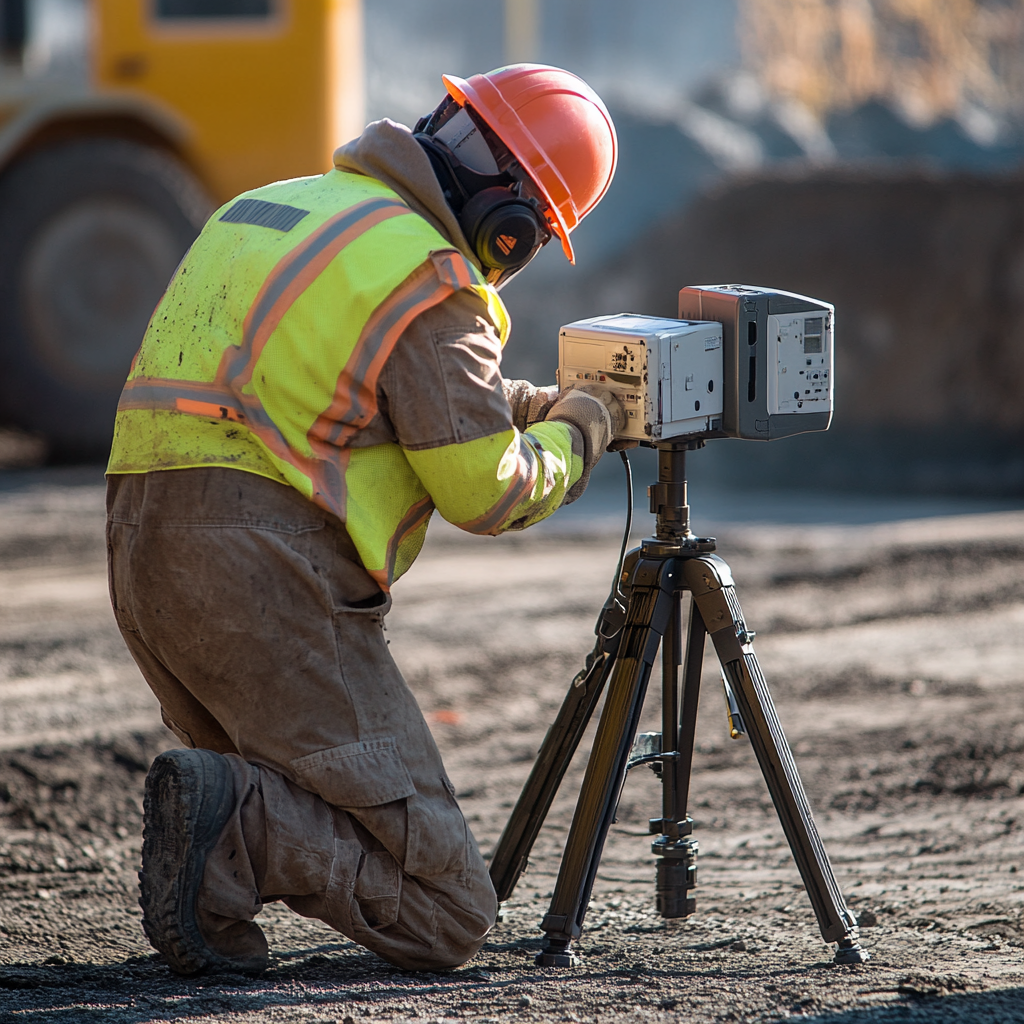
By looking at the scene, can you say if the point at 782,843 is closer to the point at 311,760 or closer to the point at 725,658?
the point at 725,658

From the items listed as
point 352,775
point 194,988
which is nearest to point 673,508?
point 352,775

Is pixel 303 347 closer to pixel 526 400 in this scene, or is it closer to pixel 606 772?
pixel 526 400

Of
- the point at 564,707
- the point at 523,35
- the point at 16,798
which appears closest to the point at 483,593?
the point at 16,798

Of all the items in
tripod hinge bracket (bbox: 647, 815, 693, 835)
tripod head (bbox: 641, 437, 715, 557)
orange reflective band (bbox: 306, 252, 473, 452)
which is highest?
orange reflective band (bbox: 306, 252, 473, 452)

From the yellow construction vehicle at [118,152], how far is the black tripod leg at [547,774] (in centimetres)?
666

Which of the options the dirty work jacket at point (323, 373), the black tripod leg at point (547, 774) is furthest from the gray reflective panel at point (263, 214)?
the black tripod leg at point (547, 774)

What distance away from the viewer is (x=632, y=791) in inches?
177

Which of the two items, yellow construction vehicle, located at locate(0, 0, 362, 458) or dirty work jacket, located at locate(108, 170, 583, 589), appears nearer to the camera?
dirty work jacket, located at locate(108, 170, 583, 589)

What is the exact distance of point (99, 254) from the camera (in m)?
9.42

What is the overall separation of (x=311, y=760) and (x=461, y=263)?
99cm

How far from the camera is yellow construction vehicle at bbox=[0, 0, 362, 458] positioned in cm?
912

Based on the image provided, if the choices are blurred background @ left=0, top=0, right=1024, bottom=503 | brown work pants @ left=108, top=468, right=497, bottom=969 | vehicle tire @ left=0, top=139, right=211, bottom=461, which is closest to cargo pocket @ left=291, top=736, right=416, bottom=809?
brown work pants @ left=108, top=468, right=497, bottom=969

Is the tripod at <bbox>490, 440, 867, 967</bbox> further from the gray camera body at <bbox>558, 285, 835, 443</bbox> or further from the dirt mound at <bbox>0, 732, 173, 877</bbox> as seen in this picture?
the dirt mound at <bbox>0, 732, 173, 877</bbox>

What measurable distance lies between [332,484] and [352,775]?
56 cm
